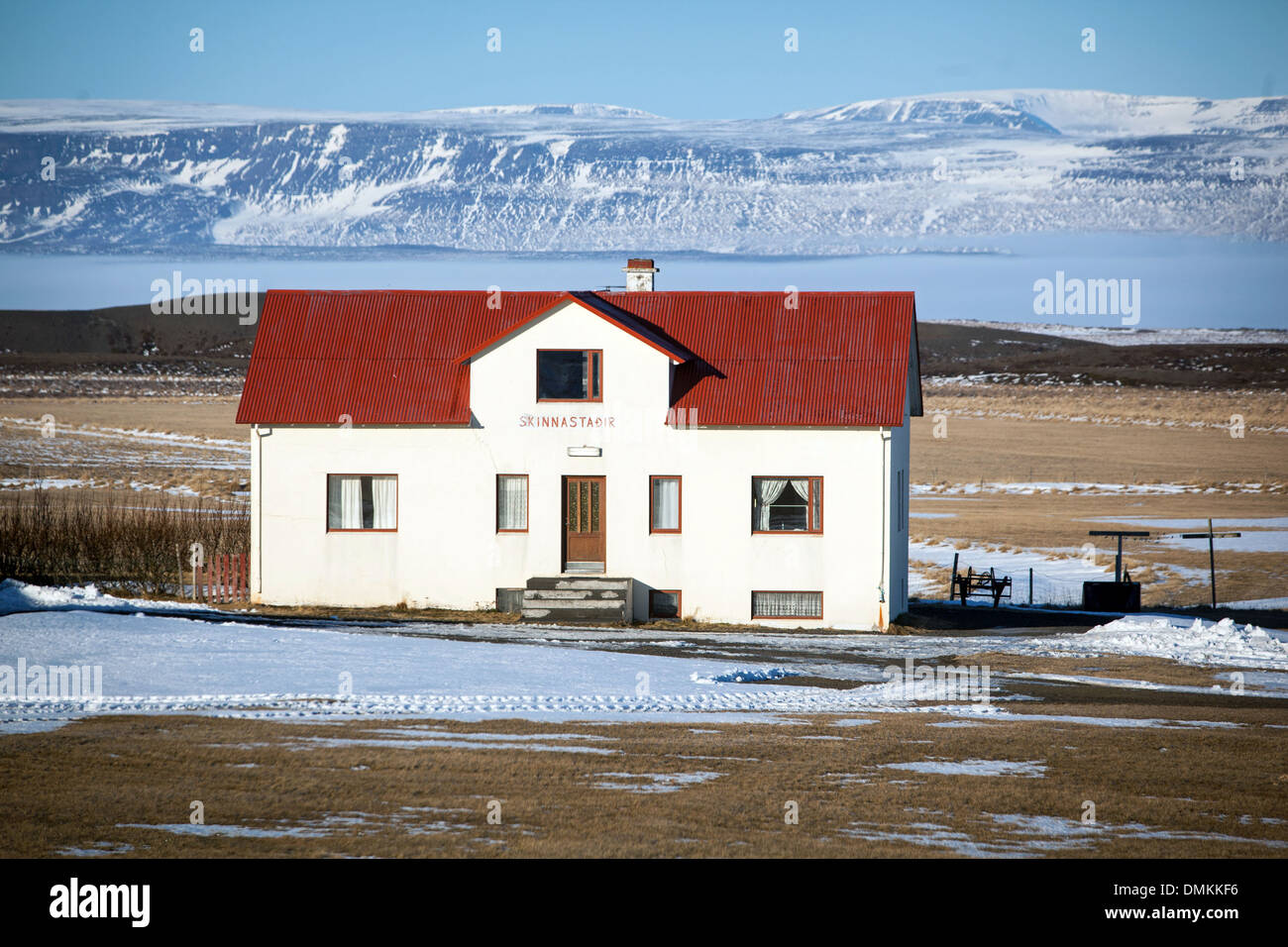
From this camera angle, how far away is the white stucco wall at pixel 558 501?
2883 cm

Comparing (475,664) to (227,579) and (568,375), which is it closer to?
(568,375)

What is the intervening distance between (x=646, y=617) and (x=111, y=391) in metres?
95.9

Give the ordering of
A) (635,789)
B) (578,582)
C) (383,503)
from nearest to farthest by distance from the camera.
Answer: (635,789) → (578,582) → (383,503)

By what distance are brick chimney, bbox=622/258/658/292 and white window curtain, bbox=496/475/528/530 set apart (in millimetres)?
6109

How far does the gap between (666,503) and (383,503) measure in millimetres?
5621

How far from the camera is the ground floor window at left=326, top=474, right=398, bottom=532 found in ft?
98.0

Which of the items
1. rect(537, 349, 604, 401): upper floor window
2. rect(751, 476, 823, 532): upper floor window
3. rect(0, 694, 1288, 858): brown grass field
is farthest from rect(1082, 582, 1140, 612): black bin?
rect(0, 694, 1288, 858): brown grass field

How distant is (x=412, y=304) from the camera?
31906 millimetres

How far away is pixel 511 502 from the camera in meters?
29.6

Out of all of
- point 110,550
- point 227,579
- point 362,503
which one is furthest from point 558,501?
point 110,550
